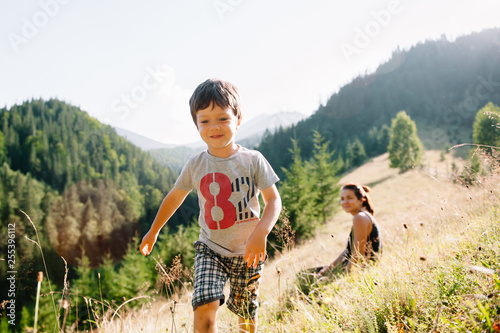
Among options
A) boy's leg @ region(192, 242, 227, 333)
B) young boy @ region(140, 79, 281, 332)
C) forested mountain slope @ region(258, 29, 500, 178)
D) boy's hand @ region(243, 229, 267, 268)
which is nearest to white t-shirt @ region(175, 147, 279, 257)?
young boy @ region(140, 79, 281, 332)

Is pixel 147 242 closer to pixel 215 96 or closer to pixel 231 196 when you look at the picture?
pixel 231 196

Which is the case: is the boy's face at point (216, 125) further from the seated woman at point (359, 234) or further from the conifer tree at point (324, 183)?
the conifer tree at point (324, 183)

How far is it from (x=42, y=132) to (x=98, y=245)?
57.0m

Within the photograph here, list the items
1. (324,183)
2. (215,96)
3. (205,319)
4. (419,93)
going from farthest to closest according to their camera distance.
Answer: (419,93), (324,183), (215,96), (205,319)

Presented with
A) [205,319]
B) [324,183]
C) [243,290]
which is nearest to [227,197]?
[243,290]

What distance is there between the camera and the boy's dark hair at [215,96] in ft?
6.75

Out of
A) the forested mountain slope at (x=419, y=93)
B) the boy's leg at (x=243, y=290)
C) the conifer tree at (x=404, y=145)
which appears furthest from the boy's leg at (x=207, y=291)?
the forested mountain slope at (x=419, y=93)

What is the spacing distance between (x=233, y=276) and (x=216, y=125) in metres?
1.17

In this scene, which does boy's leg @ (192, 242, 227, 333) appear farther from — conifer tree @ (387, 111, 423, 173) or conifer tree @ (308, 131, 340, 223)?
conifer tree @ (387, 111, 423, 173)

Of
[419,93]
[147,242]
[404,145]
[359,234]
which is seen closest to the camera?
[147,242]

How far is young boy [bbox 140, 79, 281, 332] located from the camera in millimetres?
2055

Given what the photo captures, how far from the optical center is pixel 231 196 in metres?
2.13

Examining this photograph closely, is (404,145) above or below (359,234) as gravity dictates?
below

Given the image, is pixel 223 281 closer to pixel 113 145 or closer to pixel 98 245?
pixel 98 245
